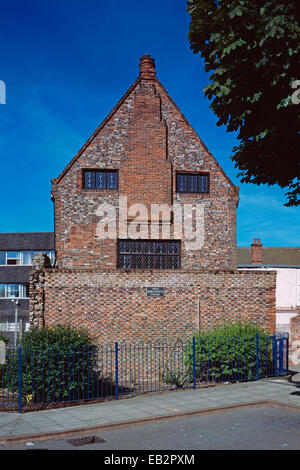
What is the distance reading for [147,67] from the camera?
2414 centimetres

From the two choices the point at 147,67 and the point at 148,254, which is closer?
the point at 148,254

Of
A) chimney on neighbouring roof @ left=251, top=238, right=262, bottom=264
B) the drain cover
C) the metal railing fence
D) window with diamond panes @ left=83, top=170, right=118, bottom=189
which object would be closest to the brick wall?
the metal railing fence

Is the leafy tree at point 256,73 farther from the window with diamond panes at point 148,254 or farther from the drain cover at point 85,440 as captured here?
the window with diamond panes at point 148,254

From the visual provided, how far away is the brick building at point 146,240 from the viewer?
19016 millimetres

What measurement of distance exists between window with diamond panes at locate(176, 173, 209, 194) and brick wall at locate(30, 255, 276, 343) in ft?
17.8

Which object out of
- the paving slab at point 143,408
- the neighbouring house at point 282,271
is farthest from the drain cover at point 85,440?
the neighbouring house at point 282,271

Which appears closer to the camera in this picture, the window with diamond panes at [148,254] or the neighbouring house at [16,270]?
the window with diamond panes at [148,254]

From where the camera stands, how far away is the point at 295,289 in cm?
4506

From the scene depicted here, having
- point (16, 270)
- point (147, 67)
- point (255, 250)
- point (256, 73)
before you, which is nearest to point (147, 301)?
point (256, 73)

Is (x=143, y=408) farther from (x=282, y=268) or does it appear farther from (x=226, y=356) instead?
(x=282, y=268)

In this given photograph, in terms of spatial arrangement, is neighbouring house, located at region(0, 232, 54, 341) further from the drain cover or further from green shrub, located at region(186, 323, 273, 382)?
the drain cover

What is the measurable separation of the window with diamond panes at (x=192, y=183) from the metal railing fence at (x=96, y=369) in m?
8.74

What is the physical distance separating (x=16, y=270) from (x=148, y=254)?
3572 cm

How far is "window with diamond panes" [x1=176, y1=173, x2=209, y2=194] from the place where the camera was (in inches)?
928
